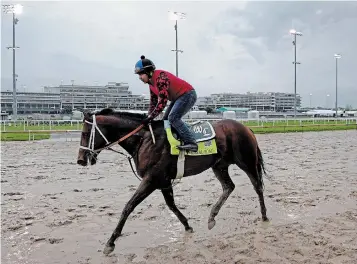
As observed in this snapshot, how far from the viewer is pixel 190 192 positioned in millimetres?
9117

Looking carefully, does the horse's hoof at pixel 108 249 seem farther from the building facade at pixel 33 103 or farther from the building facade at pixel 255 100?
the building facade at pixel 255 100

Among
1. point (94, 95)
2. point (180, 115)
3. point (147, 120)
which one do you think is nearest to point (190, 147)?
point (180, 115)

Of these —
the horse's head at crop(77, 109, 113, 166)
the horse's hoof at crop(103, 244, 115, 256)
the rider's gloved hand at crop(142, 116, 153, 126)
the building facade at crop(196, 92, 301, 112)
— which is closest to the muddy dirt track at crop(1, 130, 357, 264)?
the horse's hoof at crop(103, 244, 115, 256)

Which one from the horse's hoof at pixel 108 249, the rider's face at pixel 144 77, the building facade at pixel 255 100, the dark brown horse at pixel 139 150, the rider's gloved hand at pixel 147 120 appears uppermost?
the building facade at pixel 255 100

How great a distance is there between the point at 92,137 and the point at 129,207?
120 centimetres

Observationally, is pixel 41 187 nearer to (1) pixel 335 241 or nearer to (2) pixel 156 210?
(2) pixel 156 210

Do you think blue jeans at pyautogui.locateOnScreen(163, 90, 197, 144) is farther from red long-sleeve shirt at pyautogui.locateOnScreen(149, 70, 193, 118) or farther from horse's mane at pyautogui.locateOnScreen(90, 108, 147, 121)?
horse's mane at pyautogui.locateOnScreen(90, 108, 147, 121)

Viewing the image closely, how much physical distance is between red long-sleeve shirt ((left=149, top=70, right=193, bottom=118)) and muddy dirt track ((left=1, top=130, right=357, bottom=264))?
1.98 meters

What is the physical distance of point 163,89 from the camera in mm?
5648

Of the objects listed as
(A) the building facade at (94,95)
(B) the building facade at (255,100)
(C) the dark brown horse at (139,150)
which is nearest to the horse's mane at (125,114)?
(C) the dark brown horse at (139,150)

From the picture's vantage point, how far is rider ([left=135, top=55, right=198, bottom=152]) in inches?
224

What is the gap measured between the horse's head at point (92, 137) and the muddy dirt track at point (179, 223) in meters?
1.22

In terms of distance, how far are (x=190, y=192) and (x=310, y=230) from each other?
138 inches

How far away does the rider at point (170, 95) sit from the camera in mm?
5680
